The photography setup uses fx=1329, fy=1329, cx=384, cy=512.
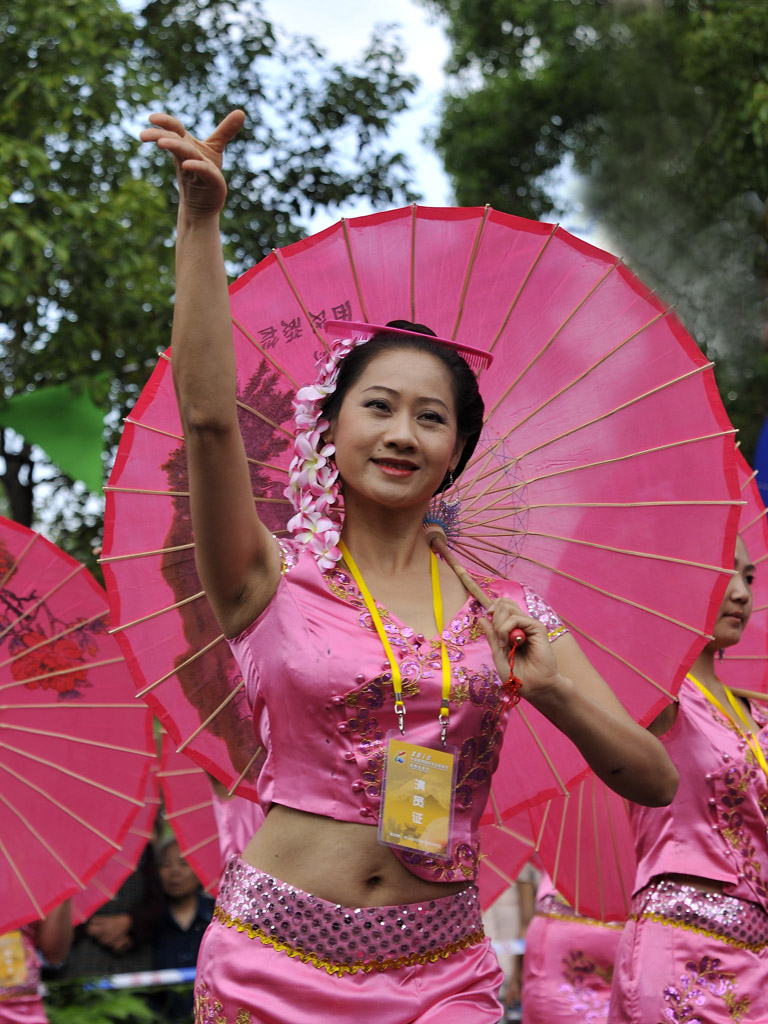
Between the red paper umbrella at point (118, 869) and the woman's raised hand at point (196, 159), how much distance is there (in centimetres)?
355

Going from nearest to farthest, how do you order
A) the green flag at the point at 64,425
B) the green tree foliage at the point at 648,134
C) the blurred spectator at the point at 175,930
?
the green flag at the point at 64,425, the blurred spectator at the point at 175,930, the green tree foliage at the point at 648,134

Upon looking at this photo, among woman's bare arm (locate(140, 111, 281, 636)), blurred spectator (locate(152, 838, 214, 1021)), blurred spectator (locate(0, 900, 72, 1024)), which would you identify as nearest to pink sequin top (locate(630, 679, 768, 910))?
woman's bare arm (locate(140, 111, 281, 636))

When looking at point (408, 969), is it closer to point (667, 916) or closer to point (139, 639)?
point (139, 639)

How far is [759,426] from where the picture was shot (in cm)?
1326

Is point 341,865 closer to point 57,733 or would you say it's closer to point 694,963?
point 694,963

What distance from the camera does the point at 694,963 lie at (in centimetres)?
358

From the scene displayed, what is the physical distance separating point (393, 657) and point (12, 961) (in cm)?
355

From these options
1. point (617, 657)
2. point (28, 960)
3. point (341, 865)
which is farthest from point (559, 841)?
point (28, 960)

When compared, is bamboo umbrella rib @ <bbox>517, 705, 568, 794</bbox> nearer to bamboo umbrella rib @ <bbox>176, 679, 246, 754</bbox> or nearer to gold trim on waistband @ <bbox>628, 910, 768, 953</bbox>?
bamboo umbrella rib @ <bbox>176, 679, 246, 754</bbox>

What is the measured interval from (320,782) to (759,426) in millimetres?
11519

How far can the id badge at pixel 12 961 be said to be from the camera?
17.3 feet

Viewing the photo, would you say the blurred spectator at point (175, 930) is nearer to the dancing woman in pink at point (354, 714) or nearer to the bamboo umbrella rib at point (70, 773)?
the bamboo umbrella rib at point (70, 773)

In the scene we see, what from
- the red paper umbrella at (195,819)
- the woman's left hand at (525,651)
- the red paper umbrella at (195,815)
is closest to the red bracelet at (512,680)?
the woman's left hand at (525,651)

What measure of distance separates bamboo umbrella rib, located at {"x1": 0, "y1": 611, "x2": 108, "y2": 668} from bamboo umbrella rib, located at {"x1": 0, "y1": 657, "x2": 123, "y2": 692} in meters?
0.07
